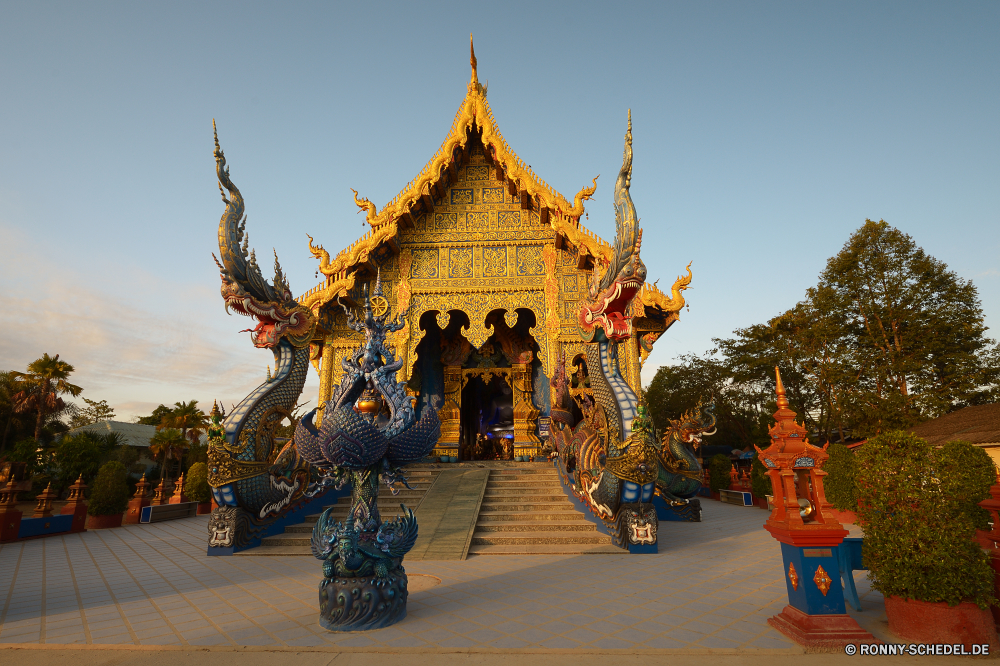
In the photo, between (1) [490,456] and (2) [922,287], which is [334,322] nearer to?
(1) [490,456]

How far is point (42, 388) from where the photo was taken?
80.8ft

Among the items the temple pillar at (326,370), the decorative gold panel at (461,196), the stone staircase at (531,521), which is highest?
the decorative gold panel at (461,196)

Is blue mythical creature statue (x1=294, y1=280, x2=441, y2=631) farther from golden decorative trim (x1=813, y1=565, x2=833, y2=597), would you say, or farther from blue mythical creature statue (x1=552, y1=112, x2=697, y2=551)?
blue mythical creature statue (x1=552, y1=112, x2=697, y2=551)

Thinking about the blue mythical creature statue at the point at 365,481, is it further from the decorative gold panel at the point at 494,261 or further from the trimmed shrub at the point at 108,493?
the trimmed shrub at the point at 108,493

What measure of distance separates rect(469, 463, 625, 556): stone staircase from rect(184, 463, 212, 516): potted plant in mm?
8437

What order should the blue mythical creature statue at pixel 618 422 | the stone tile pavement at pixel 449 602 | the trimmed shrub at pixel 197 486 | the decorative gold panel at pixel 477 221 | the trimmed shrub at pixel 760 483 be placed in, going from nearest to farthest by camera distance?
the stone tile pavement at pixel 449 602
the blue mythical creature statue at pixel 618 422
the trimmed shrub at pixel 760 483
the decorative gold panel at pixel 477 221
the trimmed shrub at pixel 197 486

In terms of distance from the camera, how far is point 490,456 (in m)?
14.5

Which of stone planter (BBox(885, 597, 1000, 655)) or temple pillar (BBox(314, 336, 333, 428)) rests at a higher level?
temple pillar (BBox(314, 336, 333, 428))

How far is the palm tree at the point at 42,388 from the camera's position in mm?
24344

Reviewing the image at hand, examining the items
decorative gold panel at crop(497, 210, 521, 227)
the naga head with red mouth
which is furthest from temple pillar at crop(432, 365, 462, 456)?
the naga head with red mouth

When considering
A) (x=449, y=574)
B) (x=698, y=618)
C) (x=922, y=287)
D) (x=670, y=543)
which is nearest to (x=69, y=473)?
(x=449, y=574)

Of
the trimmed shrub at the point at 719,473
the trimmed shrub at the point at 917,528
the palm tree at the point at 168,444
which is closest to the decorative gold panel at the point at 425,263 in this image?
the trimmed shrub at the point at 917,528

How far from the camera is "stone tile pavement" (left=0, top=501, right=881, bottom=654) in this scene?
3.45 metres

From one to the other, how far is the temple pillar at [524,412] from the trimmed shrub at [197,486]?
8.43 metres
